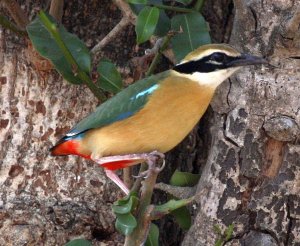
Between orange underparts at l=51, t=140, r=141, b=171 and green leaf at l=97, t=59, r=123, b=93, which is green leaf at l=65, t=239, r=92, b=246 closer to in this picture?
orange underparts at l=51, t=140, r=141, b=171

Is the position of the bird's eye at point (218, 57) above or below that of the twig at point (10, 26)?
below

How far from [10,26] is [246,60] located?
1111 mm

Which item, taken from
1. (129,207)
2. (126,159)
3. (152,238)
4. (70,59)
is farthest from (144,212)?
(70,59)

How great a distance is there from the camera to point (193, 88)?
10.8 ft

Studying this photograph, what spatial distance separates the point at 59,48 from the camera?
3406mm

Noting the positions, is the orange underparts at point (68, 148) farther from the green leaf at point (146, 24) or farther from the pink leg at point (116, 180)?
the green leaf at point (146, 24)

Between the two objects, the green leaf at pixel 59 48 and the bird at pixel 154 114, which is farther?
the green leaf at pixel 59 48

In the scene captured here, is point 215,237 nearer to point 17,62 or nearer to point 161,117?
point 161,117

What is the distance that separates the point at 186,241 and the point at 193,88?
666mm

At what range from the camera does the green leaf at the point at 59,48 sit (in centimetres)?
338

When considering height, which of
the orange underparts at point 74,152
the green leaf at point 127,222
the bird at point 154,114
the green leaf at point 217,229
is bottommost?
the green leaf at point 217,229

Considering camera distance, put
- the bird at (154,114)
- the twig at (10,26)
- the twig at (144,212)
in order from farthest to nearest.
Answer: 1. the twig at (10,26)
2. the bird at (154,114)
3. the twig at (144,212)

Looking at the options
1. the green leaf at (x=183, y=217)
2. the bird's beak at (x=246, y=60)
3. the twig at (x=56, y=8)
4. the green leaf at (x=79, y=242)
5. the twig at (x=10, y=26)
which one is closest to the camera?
the bird's beak at (x=246, y=60)

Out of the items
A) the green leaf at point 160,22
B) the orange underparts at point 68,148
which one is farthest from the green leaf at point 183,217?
the green leaf at point 160,22
